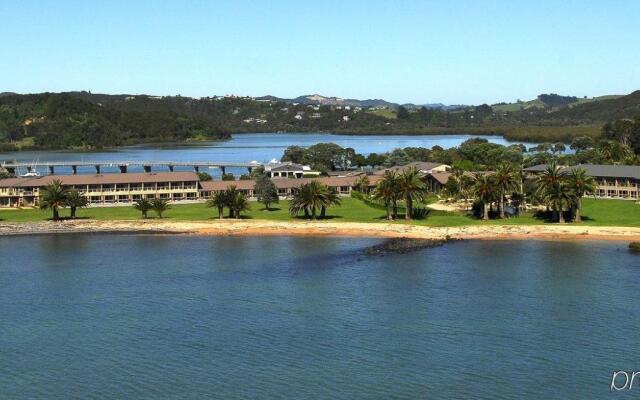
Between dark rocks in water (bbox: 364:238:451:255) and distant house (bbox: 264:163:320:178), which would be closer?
dark rocks in water (bbox: 364:238:451:255)

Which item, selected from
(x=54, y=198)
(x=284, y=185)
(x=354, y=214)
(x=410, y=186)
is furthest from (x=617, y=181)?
(x=54, y=198)

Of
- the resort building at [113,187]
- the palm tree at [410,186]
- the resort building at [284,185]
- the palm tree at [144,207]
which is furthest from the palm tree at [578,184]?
the resort building at [113,187]

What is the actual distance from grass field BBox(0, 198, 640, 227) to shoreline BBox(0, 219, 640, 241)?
2.98 meters

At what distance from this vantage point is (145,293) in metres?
62.9

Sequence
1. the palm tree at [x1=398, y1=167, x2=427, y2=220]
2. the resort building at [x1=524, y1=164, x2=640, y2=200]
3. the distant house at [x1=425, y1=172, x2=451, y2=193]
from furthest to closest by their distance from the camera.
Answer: the distant house at [x1=425, y1=172, x2=451, y2=193] → the resort building at [x1=524, y1=164, x2=640, y2=200] → the palm tree at [x1=398, y1=167, x2=427, y2=220]

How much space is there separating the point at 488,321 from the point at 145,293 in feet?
83.4

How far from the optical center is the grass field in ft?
303

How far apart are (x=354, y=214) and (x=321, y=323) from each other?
5012 cm

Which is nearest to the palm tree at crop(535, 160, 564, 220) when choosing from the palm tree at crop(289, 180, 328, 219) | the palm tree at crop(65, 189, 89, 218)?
the palm tree at crop(289, 180, 328, 219)

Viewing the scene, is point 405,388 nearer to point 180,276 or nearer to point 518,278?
point 518,278

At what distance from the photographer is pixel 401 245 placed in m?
81.7

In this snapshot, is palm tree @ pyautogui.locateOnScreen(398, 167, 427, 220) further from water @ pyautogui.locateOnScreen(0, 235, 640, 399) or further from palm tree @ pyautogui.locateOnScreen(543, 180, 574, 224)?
water @ pyautogui.locateOnScreen(0, 235, 640, 399)

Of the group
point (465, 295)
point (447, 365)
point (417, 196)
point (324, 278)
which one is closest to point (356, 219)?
point (417, 196)

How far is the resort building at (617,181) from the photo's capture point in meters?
107
